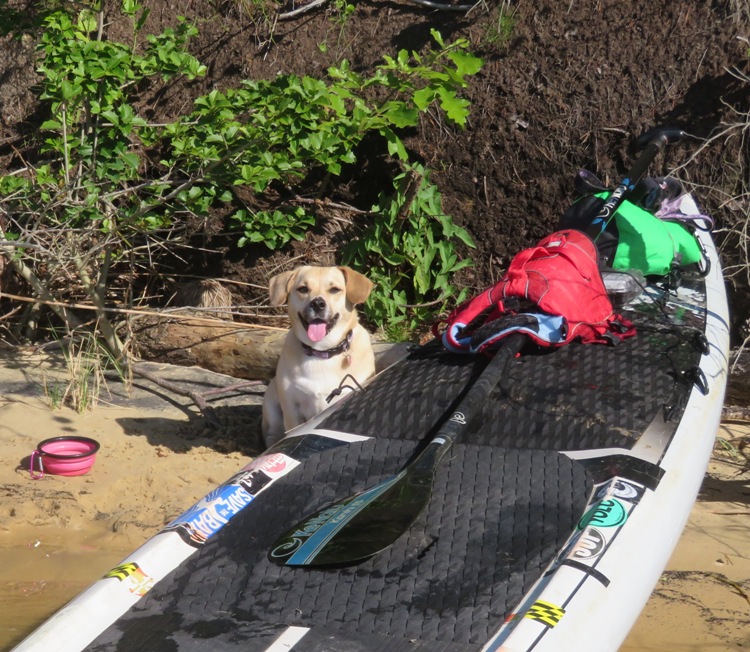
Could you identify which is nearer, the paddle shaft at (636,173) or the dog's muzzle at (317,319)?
the dog's muzzle at (317,319)

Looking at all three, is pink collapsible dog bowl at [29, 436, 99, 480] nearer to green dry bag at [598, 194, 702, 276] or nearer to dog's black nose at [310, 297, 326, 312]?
dog's black nose at [310, 297, 326, 312]

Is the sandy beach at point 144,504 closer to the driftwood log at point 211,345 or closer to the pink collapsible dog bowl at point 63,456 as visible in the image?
the pink collapsible dog bowl at point 63,456

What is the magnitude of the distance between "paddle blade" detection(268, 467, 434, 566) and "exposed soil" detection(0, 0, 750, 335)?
3.85 metres

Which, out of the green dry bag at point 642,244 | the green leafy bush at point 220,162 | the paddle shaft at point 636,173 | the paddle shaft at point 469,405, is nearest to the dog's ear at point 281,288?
the green leafy bush at point 220,162

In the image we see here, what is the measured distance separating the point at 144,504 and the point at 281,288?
4.31 feet

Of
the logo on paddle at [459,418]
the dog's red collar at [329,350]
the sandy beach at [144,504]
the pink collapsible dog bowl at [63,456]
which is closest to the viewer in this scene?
the logo on paddle at [459,418]

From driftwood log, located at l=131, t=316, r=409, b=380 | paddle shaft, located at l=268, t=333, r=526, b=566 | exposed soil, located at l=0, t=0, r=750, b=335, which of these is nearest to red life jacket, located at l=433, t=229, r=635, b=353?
paddle shaft, located at l=268, t=333, r=526, b=566

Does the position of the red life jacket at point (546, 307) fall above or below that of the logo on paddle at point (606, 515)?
above

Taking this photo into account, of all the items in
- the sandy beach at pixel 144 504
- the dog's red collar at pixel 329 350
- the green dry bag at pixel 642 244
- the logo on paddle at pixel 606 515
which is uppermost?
the green dry bag at pixel 642 244

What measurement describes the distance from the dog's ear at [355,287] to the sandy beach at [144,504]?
109cm

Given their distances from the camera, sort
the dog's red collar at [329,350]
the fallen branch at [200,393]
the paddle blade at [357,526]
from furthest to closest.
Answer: the fallen branch at [200,393], the dog's red collar at [329,350], the paddle blade at [357,526]

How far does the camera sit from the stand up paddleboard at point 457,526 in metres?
2.48

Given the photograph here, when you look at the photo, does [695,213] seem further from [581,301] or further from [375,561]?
[375,561]

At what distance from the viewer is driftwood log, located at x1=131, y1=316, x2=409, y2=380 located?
19.4 ft
